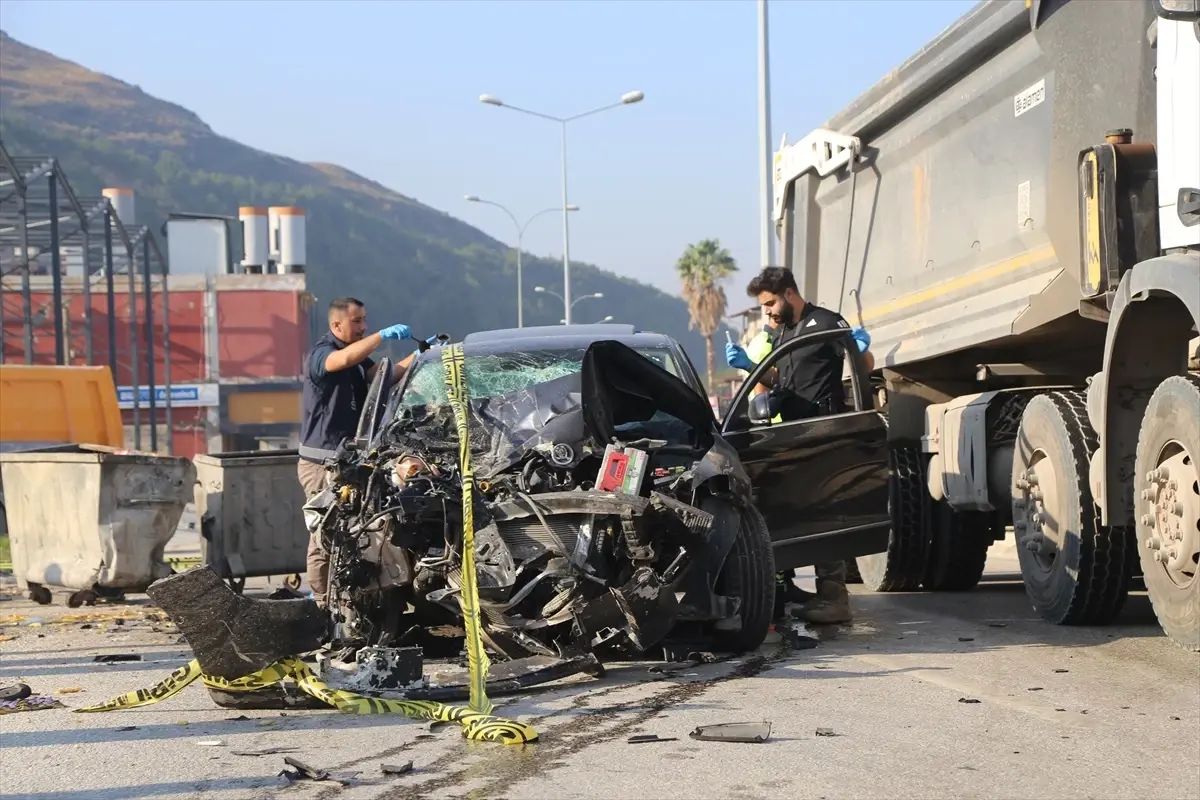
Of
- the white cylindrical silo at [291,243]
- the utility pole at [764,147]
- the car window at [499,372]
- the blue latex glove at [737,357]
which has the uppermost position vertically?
the white cylindrical silo at [291,243]

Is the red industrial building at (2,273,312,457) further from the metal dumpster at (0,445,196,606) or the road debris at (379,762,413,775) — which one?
the road debris at (379,762,413,775)

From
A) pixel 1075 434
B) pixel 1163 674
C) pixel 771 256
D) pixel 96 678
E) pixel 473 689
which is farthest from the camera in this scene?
pixel 771 256

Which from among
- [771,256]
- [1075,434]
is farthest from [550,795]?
[771,256]

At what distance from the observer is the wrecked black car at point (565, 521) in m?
6.98

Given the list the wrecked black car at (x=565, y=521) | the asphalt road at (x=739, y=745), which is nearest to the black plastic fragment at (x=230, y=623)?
the asphalt road at (x=739, y=745)

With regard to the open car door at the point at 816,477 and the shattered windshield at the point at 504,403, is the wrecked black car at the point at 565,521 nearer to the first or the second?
the shattered windshield at the point at 504,403

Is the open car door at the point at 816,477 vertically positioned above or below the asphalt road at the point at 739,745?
above

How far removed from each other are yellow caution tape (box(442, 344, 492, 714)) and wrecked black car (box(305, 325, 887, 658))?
88mm

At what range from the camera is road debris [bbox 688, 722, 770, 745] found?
540 centimetres

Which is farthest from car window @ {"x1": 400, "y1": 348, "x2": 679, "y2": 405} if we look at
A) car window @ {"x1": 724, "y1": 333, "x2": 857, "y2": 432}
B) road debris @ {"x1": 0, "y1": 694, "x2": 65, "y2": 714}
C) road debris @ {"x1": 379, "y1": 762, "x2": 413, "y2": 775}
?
road debris @ {"x1": 379, "y1": 762, "x2": 413, "y2": 775}

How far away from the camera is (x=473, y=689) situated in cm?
621

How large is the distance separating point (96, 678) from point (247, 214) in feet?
196

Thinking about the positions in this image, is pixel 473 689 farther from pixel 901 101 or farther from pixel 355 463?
pixel 901 101

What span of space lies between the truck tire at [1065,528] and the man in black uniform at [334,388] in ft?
11.6
